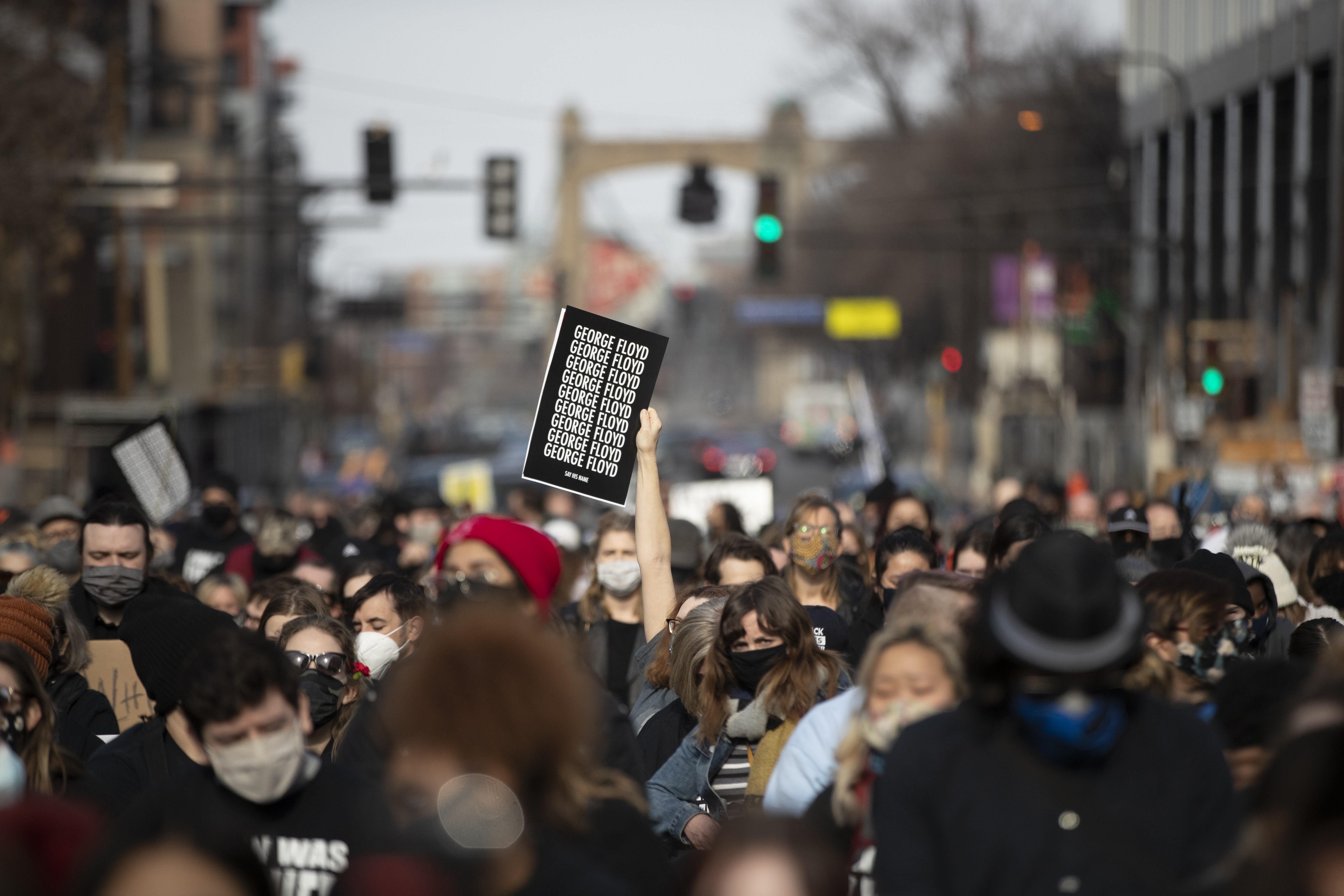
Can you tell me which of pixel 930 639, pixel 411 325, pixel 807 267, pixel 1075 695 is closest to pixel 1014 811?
pixel 1075 695

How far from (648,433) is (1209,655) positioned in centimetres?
267

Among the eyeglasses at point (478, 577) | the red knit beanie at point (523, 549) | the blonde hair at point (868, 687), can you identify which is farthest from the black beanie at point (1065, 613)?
the red knit beanie at point (523, 549)

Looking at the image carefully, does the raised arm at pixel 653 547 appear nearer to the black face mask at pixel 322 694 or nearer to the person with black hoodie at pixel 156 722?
the black face mask at pixel 322 694

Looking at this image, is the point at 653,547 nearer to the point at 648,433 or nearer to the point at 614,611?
the point at 648,433

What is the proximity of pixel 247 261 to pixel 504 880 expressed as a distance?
77.1 m

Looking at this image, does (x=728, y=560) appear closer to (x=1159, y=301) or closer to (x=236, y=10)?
(x=1159, y=301)

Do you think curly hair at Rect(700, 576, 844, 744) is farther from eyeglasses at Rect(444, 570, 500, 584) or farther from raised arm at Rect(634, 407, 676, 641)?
eyeglasses at Rect(444, 570, 500, 584)

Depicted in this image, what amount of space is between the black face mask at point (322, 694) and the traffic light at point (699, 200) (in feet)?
63.1

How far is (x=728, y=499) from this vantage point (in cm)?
1562

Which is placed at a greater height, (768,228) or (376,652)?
(768,228)

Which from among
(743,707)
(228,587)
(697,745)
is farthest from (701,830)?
(228,587)

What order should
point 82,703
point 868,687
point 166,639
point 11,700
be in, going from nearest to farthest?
point 868,687
point 11,700
point 166,639
point 82,703

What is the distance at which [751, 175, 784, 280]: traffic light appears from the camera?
25141 mm

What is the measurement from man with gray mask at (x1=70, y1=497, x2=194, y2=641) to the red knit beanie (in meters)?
1.36
